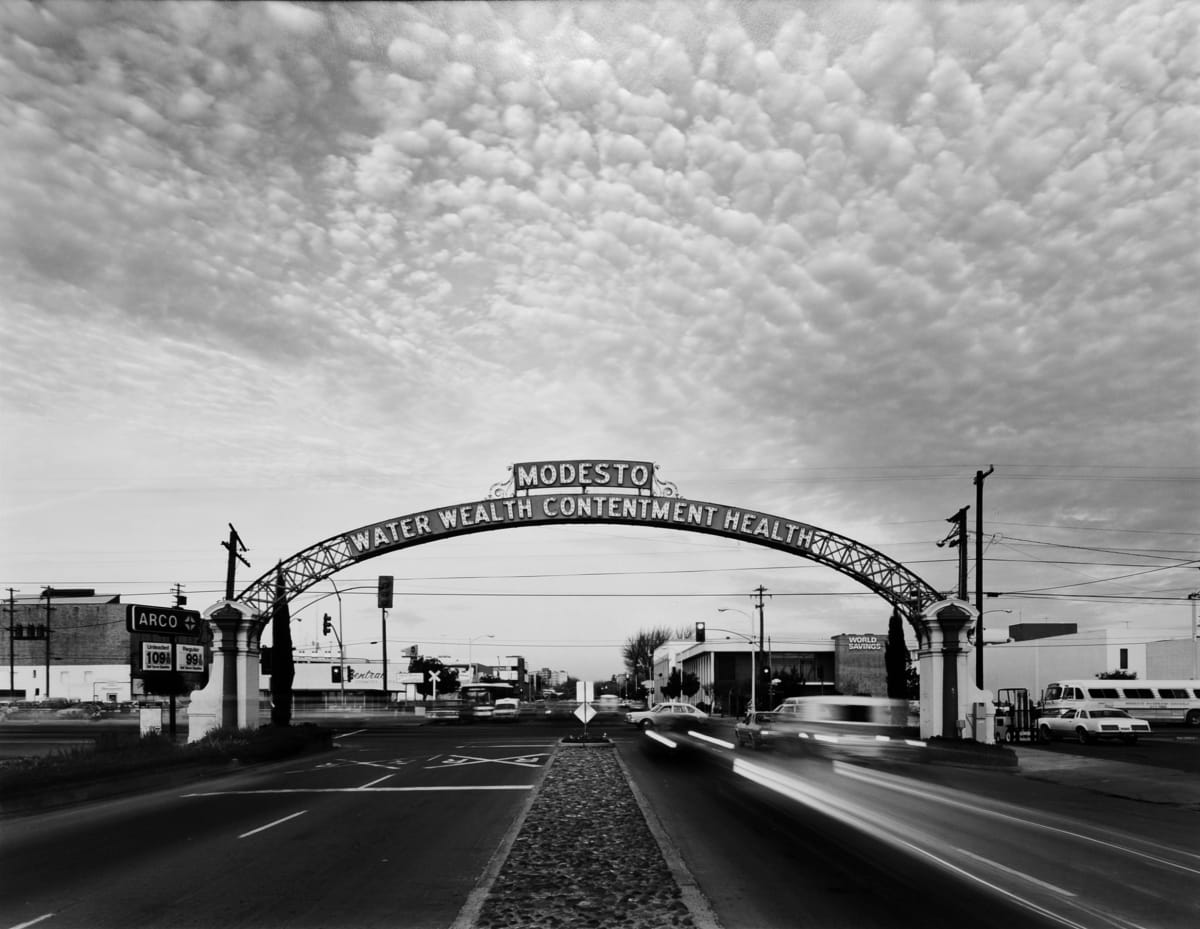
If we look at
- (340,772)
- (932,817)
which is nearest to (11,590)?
(340,772)

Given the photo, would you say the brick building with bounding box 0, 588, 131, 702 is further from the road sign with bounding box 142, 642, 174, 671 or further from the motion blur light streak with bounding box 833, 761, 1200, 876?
the motion blur light streak with bounding box 833, 761, 1200, 876

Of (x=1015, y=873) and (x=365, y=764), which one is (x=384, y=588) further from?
(x=1015, y=873)

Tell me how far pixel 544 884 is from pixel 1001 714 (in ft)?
114

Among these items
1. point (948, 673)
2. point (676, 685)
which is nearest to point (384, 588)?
point (948, 673)

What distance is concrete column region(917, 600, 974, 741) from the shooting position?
31281 millimetres

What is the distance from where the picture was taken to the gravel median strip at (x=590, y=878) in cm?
869

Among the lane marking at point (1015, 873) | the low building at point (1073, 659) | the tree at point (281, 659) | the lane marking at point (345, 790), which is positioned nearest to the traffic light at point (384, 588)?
the tree at point (281, 659)

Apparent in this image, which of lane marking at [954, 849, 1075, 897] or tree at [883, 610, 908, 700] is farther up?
lane marking at [954, 849, 1075, 897]

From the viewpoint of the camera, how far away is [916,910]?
9.23 meters

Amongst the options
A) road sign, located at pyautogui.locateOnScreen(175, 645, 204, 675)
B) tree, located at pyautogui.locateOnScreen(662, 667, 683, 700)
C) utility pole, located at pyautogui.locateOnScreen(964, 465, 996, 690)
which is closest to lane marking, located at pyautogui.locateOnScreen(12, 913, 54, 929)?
road sign, located at pyautogui.locateOnScreen(175, 645, 204, 675)

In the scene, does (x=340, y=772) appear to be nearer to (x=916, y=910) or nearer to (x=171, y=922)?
(x=171, y=922)

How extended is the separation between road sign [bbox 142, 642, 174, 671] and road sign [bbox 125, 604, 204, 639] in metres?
0.46

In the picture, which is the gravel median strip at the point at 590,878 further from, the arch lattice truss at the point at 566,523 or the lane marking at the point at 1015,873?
the arch lattice truss at the point at 566,523

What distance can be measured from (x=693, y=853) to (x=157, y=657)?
25388mm
